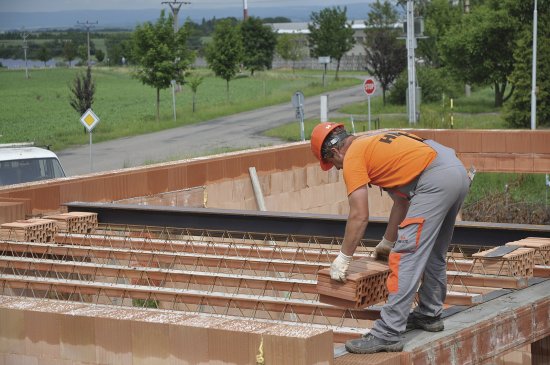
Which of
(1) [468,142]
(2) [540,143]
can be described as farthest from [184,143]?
(2) [540,143]

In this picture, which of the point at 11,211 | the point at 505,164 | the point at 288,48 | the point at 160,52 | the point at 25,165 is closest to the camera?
the point at 11,211

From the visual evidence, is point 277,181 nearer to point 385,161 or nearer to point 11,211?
point 11,211

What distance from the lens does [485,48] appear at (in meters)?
58.8

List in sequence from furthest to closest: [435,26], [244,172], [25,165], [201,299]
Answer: [435,26] → [25,165] → [244,172] → [201,299]

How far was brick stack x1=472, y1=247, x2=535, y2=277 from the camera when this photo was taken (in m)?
10.1

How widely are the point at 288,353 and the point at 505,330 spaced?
2.38 m

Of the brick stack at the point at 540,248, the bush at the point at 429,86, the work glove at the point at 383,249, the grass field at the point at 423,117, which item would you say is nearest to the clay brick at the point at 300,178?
the brick stack at the point at 540,248

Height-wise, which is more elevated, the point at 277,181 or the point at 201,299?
the point at 201,299

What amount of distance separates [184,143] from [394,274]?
122ft

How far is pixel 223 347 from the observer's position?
7660mm

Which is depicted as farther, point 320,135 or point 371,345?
point 320,135

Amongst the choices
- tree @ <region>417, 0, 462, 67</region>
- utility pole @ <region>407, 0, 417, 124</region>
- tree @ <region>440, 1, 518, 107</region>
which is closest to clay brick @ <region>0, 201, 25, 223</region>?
utility pole @ <region>407, 0, 417, 124</region>

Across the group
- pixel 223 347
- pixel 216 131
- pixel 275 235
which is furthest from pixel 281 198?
pixel 216 131

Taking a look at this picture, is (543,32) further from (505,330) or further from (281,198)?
(505,330)
